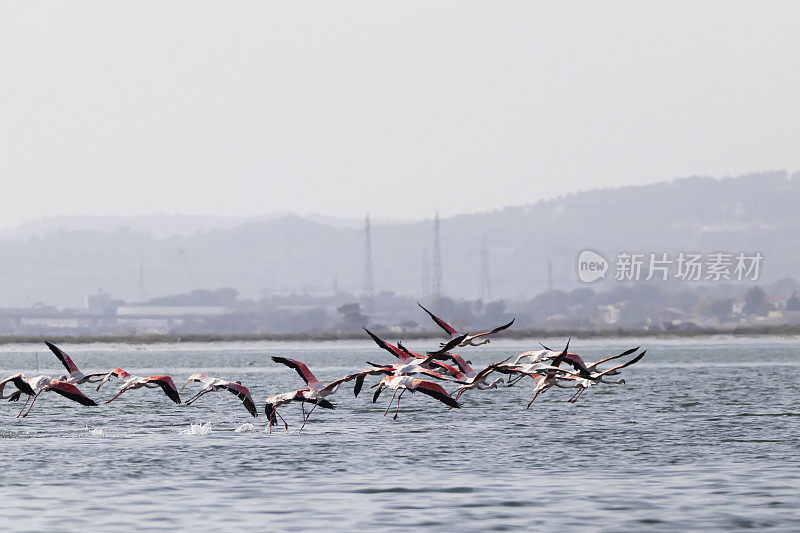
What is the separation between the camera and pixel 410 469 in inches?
1292

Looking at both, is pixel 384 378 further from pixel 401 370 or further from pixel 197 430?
pixel 197 430

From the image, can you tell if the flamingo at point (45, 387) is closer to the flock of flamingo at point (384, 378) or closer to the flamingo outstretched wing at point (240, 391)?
the flock of flamingo at point (384, 378)

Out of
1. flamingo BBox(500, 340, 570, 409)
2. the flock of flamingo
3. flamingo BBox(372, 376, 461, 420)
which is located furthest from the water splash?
flamingo BBox(500, 340, 570, 409)

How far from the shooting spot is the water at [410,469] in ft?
86.5

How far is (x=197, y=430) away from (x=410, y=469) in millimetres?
12542

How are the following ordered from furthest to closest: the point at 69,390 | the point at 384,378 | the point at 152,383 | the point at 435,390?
the point at 69,390
the point at 384,378
the point at 152,383
the point at 435,390

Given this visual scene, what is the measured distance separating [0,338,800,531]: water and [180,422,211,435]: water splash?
0.47 ft

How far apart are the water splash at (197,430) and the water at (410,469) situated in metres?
0.14

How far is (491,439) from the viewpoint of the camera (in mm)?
40094

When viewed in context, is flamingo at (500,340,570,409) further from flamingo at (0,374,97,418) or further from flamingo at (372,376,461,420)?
flamingo at (0,374,97,418)

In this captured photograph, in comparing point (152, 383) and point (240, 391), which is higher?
point (152, 383)

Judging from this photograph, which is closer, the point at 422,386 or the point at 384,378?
the point at 422,386

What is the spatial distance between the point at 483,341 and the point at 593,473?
17.0 feet

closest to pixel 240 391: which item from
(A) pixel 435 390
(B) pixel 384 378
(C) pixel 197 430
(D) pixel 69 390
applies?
(B) pixel 384 378
